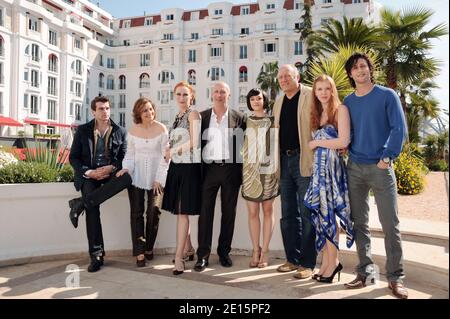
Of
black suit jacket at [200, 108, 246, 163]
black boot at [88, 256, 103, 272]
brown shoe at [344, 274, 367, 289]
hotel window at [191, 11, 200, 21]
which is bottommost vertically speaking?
brown shoe at [344, 274, 367, 289]

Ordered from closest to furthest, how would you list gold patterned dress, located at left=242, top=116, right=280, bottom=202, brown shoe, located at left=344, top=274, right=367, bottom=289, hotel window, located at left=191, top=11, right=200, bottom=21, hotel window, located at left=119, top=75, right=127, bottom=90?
1. brown shoe, located at left=344, top=274, right=367, bottom=289
2. gold patterned dress, located at left=242, top=116, right=280, bottom=202
3. hotel window, located at left=191, top=11, right=200, bottom=21
4. hotel window, located at left=119, top=75, right=127, bottom=90

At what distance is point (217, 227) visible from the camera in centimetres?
448

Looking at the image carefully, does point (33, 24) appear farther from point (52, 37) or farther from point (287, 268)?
point (287, 268)

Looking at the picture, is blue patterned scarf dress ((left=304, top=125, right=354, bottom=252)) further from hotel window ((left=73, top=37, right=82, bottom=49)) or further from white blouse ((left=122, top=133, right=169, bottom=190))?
hotel window ((left=73, top=37, right=82, bottom=49))

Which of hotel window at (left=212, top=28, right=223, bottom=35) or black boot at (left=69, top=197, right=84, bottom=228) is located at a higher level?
hotel window at (left=212, top=28, right=223, bottom=35)

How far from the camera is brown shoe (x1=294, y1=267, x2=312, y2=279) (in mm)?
3504

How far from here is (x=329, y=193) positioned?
3236 mm

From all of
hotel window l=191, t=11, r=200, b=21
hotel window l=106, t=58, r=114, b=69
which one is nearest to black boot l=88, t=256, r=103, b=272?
hotel window l=191, t=11, r=200, b=21

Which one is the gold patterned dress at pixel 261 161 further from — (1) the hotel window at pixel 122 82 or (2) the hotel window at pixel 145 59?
(1) the hotel window at pixel 122 82

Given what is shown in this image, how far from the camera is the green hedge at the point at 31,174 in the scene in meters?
4.07

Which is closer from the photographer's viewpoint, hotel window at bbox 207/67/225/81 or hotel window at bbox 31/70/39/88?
hotel window at bbox 31/70/39/88

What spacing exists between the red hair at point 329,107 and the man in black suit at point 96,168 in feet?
6.32

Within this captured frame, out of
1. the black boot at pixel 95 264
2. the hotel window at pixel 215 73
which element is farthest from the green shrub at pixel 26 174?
the hotel window at pixel 215 73
